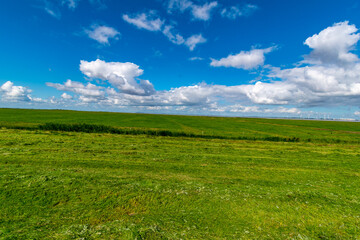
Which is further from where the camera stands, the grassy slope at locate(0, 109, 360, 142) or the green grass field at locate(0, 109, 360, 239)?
the grassy slope at locate(0, 109, 360, 142)

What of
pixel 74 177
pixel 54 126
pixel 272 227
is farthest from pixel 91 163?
pixel 54 126

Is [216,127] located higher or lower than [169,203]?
lower

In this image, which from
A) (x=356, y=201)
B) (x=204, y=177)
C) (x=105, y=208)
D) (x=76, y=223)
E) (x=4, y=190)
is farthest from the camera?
(x=204, y=177)

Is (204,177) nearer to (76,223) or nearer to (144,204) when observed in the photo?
(144,204)

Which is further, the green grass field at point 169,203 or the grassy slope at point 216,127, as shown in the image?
the grassy slope at point 216,127

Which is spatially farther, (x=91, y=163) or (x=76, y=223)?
(x=91, y=163)

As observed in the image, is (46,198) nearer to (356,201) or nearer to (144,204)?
(144,204)

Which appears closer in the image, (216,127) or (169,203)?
(169,203)

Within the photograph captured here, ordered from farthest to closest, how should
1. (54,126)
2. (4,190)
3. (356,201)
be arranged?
(54,126) < (356,201) < (4,190)

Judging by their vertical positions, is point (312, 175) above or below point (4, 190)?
below

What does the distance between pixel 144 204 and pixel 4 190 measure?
21.6 feet

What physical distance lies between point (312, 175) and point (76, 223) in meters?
15.6

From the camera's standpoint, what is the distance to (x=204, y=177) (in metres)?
11.4

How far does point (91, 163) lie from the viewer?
13.0 m
